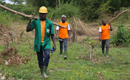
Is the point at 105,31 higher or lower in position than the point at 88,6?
lower

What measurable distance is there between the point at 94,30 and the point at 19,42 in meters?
6.59

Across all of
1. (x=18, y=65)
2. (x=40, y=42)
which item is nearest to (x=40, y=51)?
(x=40, y=42)

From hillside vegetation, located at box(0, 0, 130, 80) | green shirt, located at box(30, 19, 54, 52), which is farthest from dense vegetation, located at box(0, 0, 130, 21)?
green shirt, located at box(30, 19, 54, 52)

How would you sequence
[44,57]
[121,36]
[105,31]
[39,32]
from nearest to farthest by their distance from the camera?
1. [39,32]
2. [44,57]
3. [105,31]
4. [121,36]

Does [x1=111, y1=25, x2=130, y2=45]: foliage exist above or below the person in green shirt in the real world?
below

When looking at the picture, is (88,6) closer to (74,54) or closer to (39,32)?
(74,54)

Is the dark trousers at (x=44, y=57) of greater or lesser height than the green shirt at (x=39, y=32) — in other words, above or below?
below

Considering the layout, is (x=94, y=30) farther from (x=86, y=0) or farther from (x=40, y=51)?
(x=86, y=0)

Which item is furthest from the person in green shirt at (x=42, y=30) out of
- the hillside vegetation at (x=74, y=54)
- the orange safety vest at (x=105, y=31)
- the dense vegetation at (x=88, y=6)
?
the dense vegetation at (x=88, y=6)

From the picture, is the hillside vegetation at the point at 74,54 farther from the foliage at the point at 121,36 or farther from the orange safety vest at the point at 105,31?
the orange safety vest at the point at 105,31

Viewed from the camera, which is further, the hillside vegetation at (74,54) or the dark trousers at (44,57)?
the hillside vegetation at (74,54)

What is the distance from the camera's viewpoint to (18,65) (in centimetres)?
598

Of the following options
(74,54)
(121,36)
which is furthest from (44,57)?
(121,36)

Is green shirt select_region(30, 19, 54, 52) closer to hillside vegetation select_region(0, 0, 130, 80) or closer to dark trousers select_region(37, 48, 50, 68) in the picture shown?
dark trousers select_region(37, 48, 50, 68)
